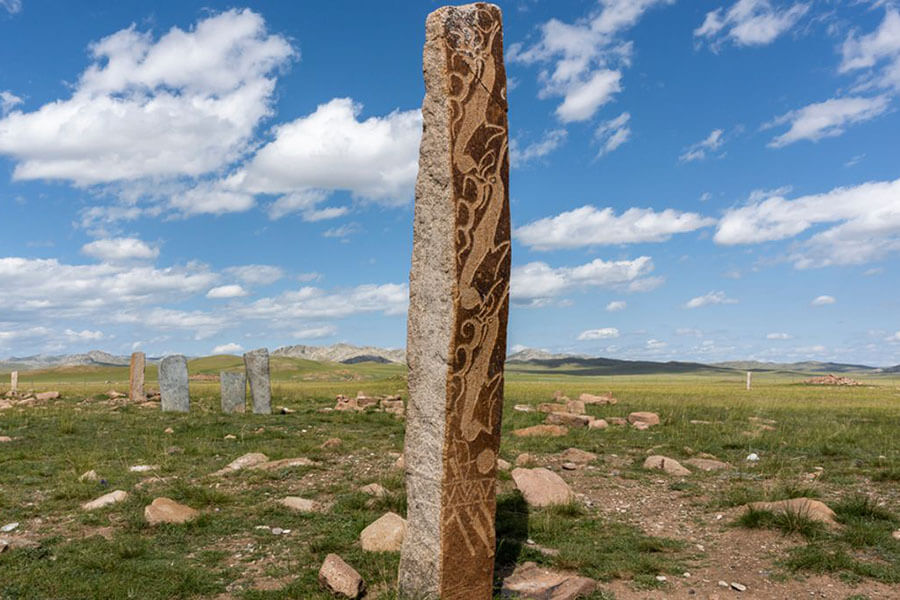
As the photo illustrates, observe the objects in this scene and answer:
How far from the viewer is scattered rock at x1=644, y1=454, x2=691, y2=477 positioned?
32.5 feet

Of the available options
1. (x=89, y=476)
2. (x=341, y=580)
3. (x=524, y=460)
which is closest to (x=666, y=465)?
(x=524, y=460)

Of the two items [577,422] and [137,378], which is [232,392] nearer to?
[137,378]

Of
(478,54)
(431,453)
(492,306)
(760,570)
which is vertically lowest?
(760,570)

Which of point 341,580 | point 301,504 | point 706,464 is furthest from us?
point 706,464

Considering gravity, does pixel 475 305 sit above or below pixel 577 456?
above

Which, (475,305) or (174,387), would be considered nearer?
(475,305)

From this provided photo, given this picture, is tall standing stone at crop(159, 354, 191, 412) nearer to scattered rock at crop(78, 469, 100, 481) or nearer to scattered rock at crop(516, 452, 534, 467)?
scattered rock at crop(78, 469, 100, 481)

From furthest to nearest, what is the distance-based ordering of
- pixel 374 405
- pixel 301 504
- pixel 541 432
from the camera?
pixel 374 405
pixel 541 432
pixel 301 504

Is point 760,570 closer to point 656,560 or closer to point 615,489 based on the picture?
point 656,560

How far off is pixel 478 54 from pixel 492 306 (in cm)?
207

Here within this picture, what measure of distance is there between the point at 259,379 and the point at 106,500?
1110cm

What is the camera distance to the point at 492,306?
17.0 feet

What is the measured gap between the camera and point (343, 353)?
179625 mm

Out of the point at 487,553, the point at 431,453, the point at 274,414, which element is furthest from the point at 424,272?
the point at 274,414
